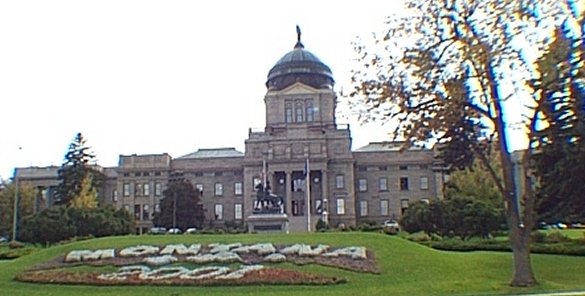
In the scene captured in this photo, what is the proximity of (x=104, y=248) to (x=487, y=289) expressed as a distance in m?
16.9

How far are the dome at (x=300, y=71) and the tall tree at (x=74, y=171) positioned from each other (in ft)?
92.8

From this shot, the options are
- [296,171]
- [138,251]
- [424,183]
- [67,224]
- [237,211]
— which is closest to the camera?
[138,251]

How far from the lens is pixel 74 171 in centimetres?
8056

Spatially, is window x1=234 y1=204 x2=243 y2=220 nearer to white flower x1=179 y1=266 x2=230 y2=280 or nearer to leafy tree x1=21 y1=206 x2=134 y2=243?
leafy tree x1=21 y1=206 x2=134 y2=243

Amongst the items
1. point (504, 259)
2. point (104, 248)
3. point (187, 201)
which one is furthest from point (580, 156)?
point (187, 201)

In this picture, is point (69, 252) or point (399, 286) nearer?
point (399, 286)

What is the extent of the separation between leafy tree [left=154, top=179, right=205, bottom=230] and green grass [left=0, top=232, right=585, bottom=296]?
4877 centimetres

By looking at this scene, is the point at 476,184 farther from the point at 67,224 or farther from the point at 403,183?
the point at 403,183

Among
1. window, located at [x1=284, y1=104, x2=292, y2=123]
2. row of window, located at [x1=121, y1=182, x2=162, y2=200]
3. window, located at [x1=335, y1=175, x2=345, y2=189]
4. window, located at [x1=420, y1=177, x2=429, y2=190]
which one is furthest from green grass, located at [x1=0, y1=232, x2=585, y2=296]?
window, located at [x1=284, y1=104, x2=292, y2=123]

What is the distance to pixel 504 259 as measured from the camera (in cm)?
2773

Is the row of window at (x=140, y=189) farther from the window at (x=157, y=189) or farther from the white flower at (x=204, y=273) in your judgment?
the white flower at (x=204, y=273)

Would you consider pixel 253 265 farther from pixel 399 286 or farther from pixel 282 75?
pixel 282 75

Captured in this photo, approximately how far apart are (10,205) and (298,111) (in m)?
40.5

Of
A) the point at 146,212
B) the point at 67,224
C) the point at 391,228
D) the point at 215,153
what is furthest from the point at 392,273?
the point at 215,153
